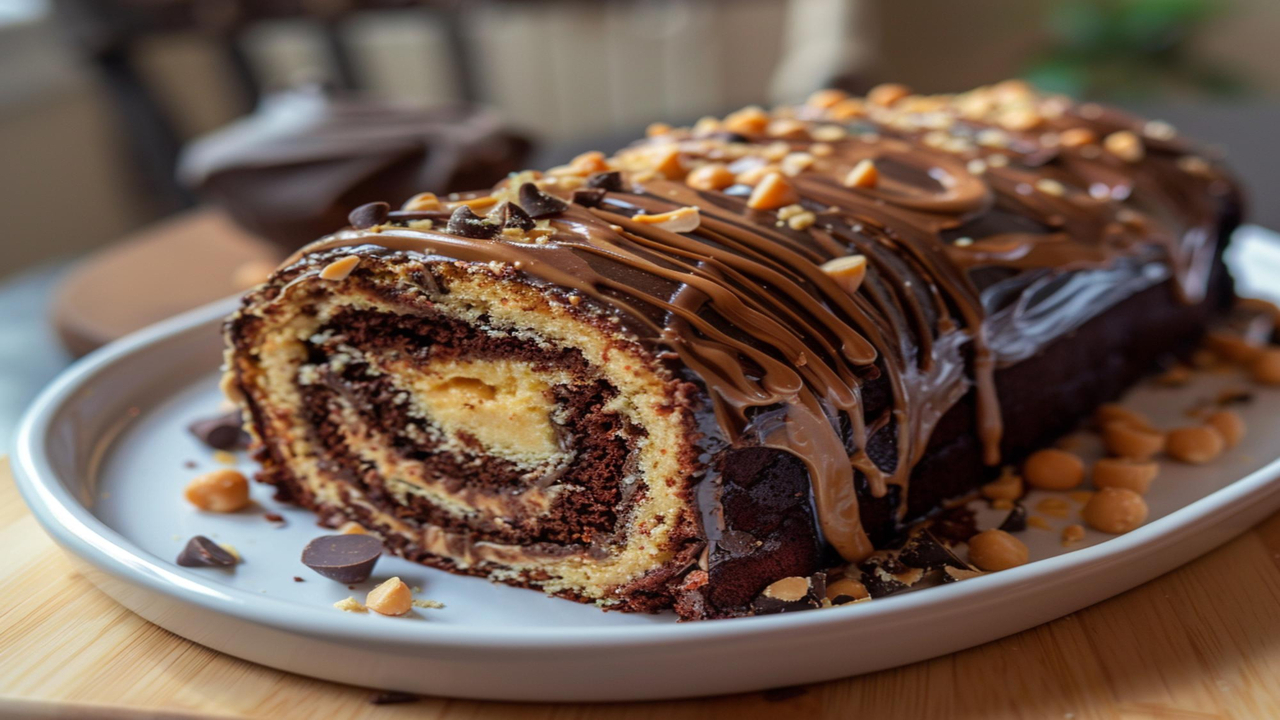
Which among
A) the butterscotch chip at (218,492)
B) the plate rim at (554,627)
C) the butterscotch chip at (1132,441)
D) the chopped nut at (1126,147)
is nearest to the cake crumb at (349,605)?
the plate rim at (554,627)

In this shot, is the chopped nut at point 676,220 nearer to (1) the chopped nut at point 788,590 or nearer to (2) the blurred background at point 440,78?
(1) the chopped nut at point 788,590

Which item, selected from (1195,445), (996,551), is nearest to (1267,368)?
(1195,445)

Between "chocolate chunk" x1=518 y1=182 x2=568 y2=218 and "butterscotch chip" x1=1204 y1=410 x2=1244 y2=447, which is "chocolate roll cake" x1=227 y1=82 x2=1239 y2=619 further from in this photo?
"butterscotch chip" x1=1204 y1=410 x2=1244 y2=447

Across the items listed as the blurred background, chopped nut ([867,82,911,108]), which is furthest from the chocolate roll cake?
the blurred background

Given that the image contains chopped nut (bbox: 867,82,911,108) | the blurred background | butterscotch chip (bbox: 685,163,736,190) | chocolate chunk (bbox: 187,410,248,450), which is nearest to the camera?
butterscotch chip (bbox: 685,163,736,190)

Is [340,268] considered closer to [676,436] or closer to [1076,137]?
[676,436]

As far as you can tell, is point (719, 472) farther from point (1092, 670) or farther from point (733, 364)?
point (1092, 670)

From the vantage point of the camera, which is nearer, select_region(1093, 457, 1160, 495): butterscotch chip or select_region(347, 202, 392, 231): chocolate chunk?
select_region(347, 202, 392, 231): chocolate chunk

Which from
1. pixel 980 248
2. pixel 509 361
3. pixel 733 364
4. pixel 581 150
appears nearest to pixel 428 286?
pixel 509 361
